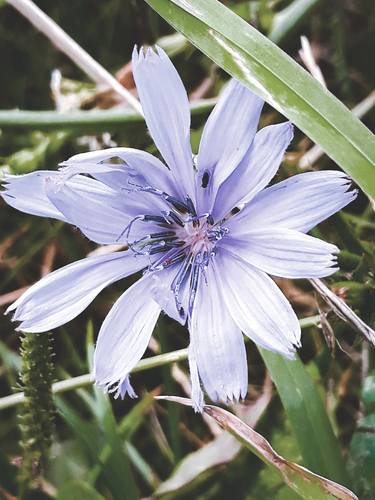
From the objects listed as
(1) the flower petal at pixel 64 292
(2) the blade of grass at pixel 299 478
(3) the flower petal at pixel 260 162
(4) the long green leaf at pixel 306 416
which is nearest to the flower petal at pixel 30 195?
(1) the flower petal at pixel 64 292

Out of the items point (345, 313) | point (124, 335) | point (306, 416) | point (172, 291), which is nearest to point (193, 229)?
point (172, 291)

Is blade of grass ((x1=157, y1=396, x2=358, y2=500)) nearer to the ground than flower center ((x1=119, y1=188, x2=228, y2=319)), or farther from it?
nearer to the ground

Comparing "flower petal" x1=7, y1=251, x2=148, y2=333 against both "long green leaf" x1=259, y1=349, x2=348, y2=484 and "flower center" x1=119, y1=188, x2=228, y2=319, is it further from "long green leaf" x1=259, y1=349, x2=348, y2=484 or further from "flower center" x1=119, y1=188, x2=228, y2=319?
"long green leaf" x1=259, y1=349, x2=348, y2=484

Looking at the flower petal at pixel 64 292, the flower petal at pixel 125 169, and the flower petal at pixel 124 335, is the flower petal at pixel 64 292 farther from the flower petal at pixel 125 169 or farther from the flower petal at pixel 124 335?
the flower petal at pixel 125 169

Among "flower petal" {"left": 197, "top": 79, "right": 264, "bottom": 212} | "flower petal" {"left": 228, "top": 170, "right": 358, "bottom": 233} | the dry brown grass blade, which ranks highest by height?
"flower petal" {"left": 197, "top": 79, "right": 264, "bottom": 212}

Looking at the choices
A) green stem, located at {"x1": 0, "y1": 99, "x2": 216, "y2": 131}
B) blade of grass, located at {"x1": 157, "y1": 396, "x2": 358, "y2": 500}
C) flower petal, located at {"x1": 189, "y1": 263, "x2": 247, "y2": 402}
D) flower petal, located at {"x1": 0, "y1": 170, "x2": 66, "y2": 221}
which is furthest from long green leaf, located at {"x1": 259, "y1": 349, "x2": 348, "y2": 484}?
green stem, located at {"x1": 0, "y1": 99, "x2": 216, "y2": 131}

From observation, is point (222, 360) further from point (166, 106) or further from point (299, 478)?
point (166, 106)
